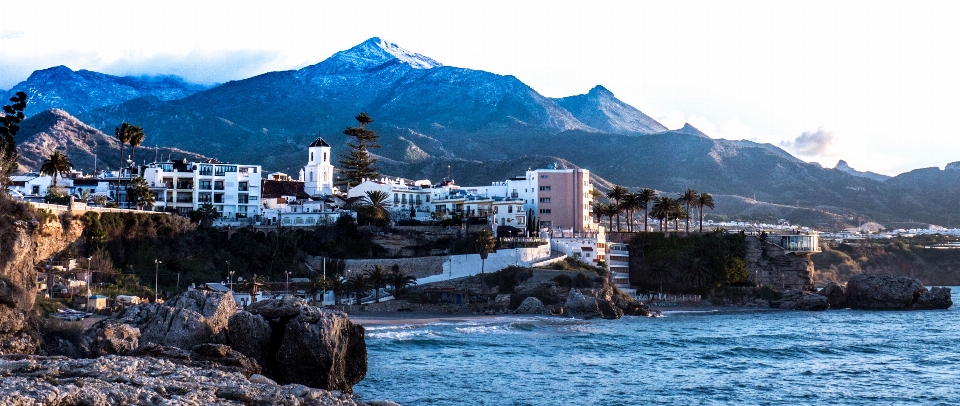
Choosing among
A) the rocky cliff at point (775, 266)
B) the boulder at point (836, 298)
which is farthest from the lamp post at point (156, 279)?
the boulder at point (836, 298)

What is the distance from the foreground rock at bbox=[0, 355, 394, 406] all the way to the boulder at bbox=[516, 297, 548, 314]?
134 ft

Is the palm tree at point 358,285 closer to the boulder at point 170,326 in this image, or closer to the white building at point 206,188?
the white building at point 206,188

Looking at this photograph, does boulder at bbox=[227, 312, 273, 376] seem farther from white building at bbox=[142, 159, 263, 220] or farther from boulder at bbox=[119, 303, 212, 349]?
white building at bbox=[142, 159, 263, 220]

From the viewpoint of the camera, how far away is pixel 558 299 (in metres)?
65.2

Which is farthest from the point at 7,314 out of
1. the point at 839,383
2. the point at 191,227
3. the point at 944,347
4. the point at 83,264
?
the point at 191,227

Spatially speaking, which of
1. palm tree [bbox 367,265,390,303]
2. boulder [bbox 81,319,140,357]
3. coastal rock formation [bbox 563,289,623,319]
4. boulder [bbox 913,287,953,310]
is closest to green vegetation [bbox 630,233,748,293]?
boulder [bbox 913,287,953,310]

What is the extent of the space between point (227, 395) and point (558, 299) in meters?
46.4

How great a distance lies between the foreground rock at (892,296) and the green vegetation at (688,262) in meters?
8.36

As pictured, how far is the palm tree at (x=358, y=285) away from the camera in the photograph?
63281mm

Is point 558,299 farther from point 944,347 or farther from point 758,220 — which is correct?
point 758,220

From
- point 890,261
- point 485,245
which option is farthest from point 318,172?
point 890,261

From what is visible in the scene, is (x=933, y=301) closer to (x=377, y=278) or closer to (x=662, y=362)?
(x=377, y=278)

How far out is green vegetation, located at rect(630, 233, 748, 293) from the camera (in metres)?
78.1

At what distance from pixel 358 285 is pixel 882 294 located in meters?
40.4
